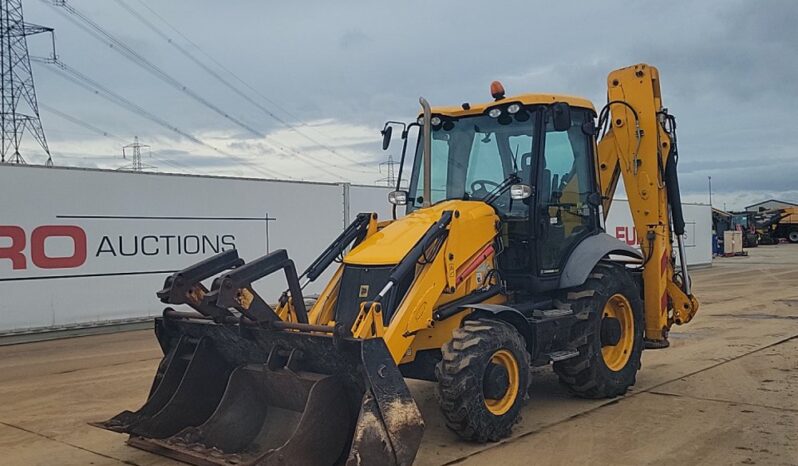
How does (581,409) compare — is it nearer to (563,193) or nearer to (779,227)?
(563,193)

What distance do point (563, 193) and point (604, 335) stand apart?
4.80 feet

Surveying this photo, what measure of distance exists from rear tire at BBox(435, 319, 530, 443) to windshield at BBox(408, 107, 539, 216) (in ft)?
4.99

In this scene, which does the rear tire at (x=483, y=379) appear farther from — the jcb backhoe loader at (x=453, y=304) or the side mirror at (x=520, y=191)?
the side mirror at (x=520, y=191)

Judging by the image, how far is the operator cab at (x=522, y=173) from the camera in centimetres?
702

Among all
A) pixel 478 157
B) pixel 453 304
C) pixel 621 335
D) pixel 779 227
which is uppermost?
pixel 779 227

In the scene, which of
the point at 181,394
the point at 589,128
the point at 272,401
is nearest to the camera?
the point at 272,401

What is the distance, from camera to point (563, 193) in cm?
741

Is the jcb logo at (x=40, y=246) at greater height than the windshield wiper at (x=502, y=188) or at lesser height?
lesser

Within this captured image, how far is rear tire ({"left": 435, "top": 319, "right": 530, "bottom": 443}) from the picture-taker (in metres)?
5.55

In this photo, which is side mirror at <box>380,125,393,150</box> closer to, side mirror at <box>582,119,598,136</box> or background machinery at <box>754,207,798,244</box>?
side mirror at <box>582,119,598,136</box>

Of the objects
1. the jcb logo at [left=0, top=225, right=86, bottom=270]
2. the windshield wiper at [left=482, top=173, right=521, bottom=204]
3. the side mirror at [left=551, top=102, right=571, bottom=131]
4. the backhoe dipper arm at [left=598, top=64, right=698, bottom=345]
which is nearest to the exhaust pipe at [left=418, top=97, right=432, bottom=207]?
the windshield wiper at [left=482, top=173, right=521, bottom=204]

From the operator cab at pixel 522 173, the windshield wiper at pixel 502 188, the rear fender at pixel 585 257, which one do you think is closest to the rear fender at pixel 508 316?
the operator cab at pixel 522 173

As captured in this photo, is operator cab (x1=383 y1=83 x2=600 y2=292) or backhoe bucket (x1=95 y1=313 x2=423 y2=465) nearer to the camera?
backhoe bucket (x1=95 y1=313 x2=423 y2=465)

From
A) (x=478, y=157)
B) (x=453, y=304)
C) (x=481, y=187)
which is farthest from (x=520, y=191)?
(x=453, y=304)
